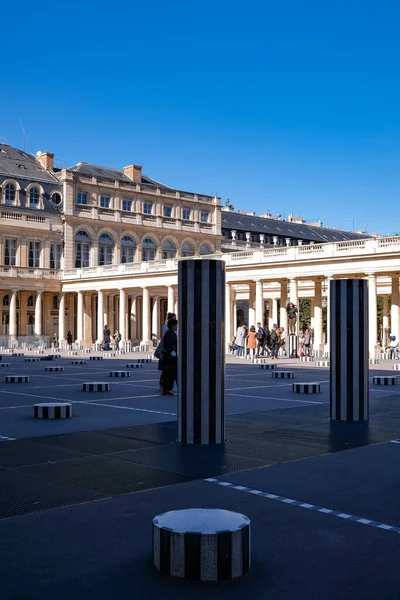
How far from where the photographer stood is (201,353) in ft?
32.3

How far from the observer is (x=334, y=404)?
12.1 m

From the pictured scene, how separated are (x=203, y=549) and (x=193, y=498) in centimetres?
208

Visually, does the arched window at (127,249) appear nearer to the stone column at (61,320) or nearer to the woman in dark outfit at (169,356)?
the stone column at (61,320)

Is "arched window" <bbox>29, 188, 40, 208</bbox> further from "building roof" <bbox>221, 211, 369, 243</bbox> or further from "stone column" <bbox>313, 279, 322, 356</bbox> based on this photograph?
"stone column" <bbox>313, 279, 322, 356</bbox>

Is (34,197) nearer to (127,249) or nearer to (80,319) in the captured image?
(127,249)

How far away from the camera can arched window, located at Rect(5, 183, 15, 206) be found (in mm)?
61094

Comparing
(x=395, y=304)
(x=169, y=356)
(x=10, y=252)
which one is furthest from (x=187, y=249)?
(x=169, y=356)

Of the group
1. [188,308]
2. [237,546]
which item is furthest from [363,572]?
[188,308]

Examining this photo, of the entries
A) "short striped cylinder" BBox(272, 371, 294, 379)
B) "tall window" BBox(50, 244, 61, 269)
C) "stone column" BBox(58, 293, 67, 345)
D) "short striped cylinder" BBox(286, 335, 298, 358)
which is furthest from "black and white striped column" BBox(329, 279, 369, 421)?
"tall window" BBox(50, 244, 61, 269)

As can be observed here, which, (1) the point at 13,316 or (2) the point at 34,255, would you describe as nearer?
(1) the point at 13,316

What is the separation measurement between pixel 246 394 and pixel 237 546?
40.6ft

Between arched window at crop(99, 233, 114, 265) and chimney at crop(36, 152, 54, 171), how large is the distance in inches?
325

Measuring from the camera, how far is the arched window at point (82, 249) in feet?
216

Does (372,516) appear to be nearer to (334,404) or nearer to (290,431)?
(290,431)
